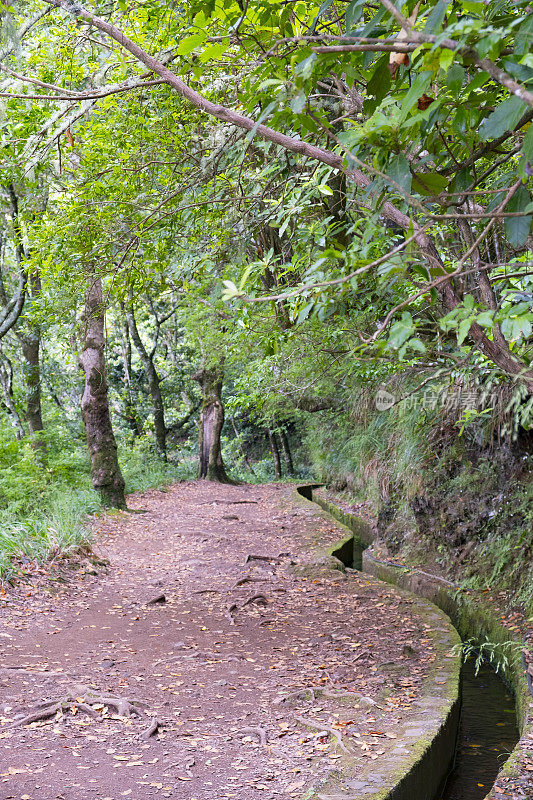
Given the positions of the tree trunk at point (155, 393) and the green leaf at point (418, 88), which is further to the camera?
the tree trunk at point (155, 393)

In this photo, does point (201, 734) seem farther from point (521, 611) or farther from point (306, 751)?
point (521, 611)

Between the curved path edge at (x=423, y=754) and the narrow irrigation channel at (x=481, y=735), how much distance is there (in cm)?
12

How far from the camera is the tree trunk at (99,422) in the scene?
11.2 metres

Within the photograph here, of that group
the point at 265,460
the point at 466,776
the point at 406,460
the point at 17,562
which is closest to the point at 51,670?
the point at 17,562

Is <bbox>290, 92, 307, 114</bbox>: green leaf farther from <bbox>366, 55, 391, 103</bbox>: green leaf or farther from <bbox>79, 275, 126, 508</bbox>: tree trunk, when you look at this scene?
<bbox>79, 275, 126, 508</bbox>: tree trunk

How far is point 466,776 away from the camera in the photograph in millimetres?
4629

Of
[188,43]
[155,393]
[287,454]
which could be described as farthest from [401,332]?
[287,454]

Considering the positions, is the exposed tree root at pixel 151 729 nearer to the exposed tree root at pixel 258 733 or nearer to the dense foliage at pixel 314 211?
the exposed tree root at pixel 258 733

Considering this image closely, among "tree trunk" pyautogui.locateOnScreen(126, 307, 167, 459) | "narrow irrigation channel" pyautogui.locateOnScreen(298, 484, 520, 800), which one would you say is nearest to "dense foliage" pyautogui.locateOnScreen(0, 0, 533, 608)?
"narrow irrigation channel" pyautogui.locateOnScreen(298, 484, 520, 800)

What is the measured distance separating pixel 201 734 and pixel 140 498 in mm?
10161

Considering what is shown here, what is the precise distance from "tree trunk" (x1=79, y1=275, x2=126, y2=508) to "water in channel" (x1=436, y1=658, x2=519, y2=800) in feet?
22.8

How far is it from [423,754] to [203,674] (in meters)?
1.78

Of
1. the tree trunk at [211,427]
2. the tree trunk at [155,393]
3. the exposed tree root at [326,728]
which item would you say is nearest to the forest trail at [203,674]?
the exposed tree root at [326,728]

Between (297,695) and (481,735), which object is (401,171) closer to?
(297,695)
